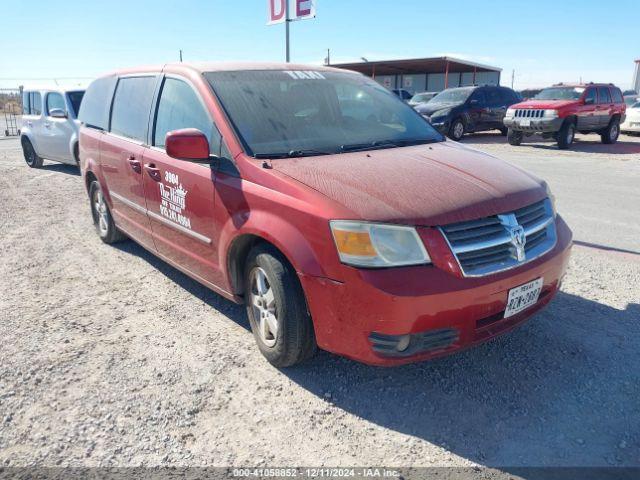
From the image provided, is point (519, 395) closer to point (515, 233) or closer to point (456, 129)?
point (515, 233)

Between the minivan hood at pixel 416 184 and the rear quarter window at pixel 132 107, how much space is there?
1.77 meters

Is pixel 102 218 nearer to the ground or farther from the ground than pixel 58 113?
nearer to the ground

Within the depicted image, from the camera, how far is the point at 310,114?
3.61m

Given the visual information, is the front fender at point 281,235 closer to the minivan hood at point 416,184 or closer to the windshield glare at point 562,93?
the minivan hood at point 416,184

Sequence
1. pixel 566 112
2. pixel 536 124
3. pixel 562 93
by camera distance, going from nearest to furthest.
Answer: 1. pixel 566 112
2. pixel 536 124
3. pixel 562 93

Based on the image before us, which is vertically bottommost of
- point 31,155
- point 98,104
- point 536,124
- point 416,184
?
point 31,155

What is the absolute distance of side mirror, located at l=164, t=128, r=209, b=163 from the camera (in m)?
3.12

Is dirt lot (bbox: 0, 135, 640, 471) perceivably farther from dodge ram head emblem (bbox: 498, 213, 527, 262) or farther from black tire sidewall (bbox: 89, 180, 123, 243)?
black tire sidewall (bbox: 89, 180, 123, 243)

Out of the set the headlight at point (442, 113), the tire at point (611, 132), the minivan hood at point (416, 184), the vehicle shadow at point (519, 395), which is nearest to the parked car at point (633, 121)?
the tire at point (611, 132)

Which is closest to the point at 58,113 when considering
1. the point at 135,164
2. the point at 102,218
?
the point at 102,218

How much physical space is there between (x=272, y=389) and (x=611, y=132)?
16999mm

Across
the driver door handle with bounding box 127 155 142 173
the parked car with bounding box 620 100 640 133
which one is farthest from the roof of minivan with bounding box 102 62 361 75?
the parked car with bounding box 620 100 640 133

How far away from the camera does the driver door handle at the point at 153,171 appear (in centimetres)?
390

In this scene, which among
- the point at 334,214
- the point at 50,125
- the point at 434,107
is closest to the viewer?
the point at 334,214
